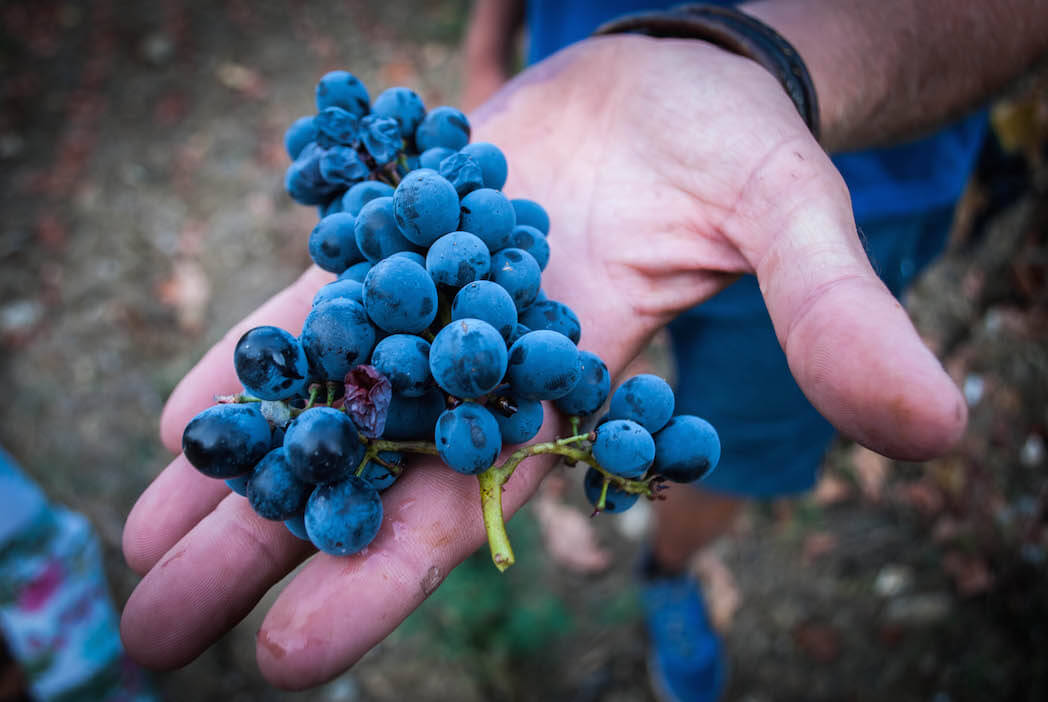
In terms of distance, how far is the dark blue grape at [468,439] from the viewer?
1333 mm

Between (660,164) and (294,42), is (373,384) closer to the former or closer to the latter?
(660,164)

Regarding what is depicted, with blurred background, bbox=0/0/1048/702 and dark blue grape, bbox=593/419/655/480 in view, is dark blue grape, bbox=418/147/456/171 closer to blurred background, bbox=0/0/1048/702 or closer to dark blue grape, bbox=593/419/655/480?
dark blue grape, bbox=593/419/655/480

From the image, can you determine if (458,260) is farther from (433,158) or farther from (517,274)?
(433,158)

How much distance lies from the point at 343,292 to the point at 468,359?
41 cm

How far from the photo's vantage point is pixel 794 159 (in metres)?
1.61

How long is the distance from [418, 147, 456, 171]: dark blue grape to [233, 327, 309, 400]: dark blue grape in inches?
26.6

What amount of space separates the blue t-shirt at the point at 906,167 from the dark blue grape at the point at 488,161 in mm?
1262

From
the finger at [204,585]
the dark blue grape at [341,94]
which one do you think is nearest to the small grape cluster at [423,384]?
the finger at [204,585]

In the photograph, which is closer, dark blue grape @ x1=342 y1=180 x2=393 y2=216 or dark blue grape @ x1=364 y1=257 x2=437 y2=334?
dark blue grape @ x1=364 y1=257 x2=437 y2=334

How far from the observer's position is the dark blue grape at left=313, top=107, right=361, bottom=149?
1870 millimetres

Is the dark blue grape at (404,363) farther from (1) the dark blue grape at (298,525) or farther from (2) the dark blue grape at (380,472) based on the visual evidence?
(1) the dark blue grape at (298,525)

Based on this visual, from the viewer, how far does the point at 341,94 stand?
2018mm

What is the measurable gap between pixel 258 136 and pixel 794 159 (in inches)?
223

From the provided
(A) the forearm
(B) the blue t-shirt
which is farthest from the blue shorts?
(A) the forearm
